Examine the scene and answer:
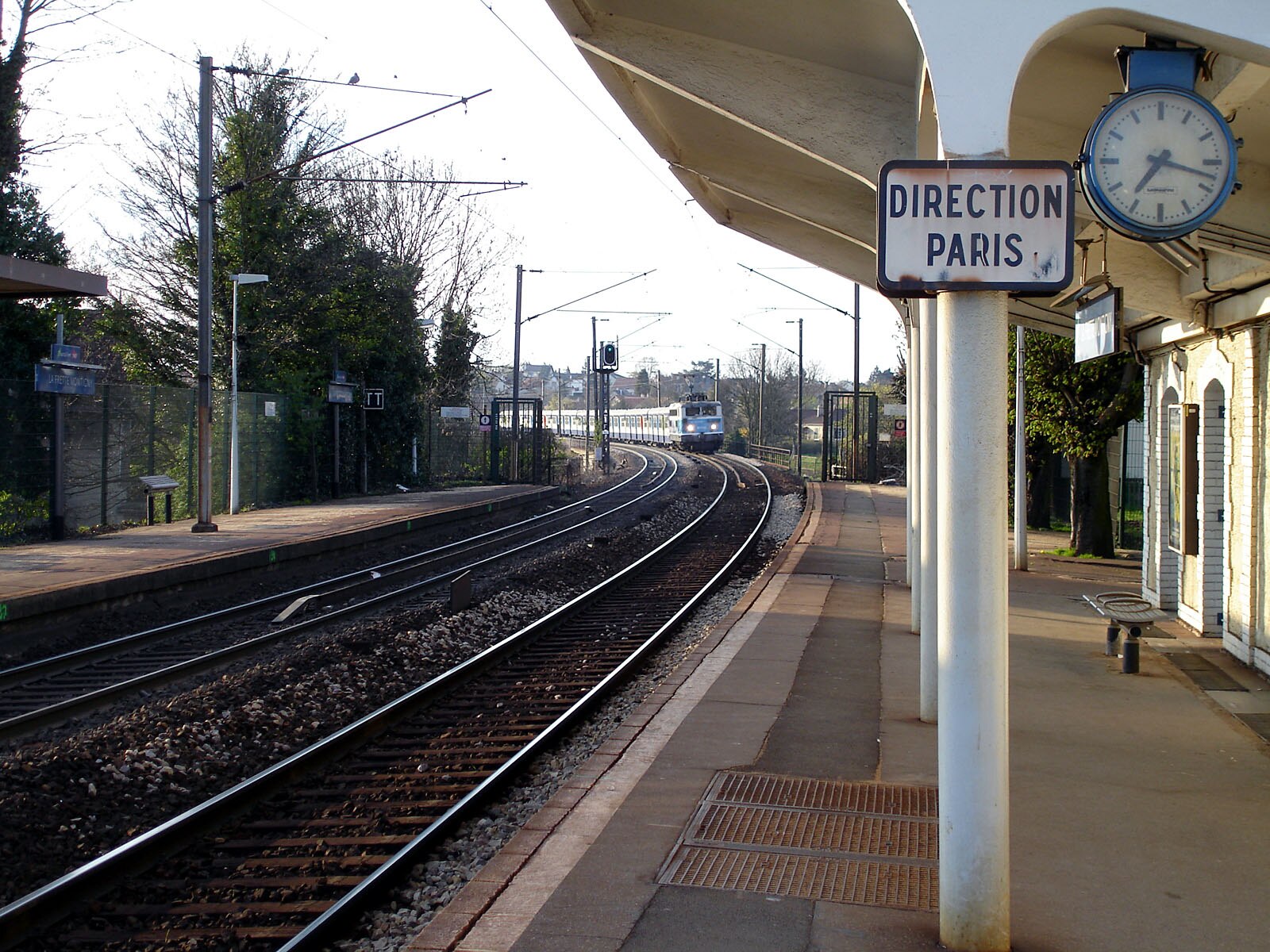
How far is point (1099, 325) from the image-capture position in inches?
349

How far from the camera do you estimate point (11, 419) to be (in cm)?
1628

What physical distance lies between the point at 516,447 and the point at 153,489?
16.8m

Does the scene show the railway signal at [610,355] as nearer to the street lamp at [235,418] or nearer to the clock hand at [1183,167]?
the street lamp at [235,418]

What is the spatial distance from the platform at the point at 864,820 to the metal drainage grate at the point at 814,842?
0.01 metres

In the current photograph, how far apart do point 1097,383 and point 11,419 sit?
50.8 feet

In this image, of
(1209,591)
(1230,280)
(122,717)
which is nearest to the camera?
(122,717)

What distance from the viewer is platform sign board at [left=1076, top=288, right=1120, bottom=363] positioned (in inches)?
337

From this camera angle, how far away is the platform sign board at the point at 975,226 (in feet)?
12.9

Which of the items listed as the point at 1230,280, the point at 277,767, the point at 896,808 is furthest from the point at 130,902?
the point at 1230,280

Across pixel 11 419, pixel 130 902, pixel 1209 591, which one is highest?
pixel 11 419

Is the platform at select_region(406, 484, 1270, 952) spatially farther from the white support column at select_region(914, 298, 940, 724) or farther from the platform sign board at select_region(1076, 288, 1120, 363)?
the platform sign board at select_region(1076, 288, 1120, 363)

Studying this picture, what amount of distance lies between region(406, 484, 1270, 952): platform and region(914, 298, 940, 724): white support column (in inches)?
11.9

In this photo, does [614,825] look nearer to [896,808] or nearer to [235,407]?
[896,808]

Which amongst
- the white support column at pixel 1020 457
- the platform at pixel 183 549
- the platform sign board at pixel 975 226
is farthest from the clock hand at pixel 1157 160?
the platform at pixel 183 549
